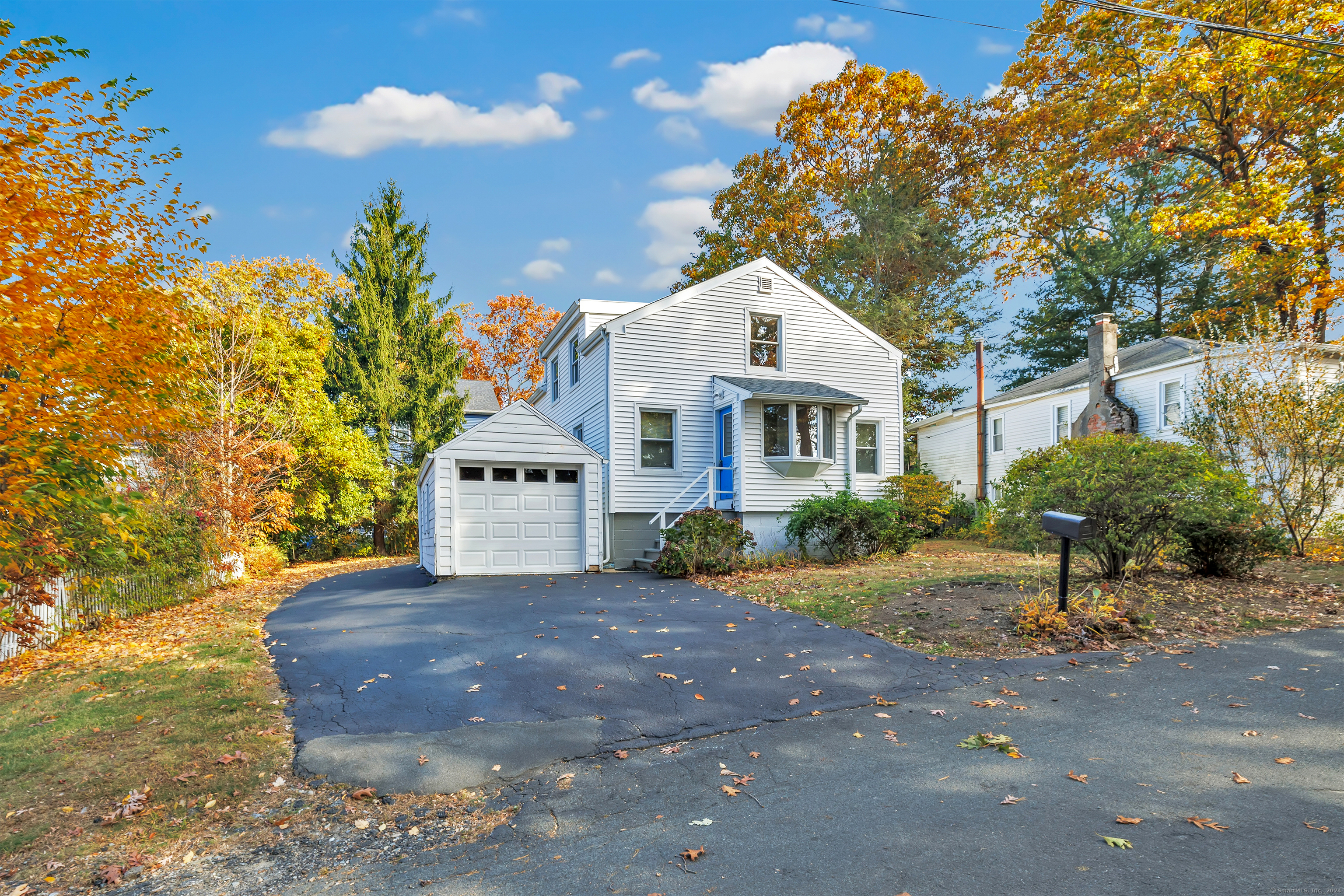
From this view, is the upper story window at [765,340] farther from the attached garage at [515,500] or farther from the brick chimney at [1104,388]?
the brick chimney at [1104,388]

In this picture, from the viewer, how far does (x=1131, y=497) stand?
9.15m

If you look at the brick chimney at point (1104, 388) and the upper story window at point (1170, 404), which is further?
the brick chimney at point (1104, 388)

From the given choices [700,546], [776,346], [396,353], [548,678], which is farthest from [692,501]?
[396,353]

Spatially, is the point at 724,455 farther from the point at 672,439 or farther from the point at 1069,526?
the point at 1069,526

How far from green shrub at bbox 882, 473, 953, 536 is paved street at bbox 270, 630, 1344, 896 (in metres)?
12.0

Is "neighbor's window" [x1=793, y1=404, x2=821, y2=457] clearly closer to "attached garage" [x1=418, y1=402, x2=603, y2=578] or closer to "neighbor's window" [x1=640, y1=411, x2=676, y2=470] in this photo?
"neighbor's window" [x1=640, y1=411, x2=676, y2=470]

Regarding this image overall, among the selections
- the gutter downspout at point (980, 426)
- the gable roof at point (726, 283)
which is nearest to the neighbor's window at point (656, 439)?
the gable roof at point (726, 283)

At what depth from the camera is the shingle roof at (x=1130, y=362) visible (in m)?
20.3

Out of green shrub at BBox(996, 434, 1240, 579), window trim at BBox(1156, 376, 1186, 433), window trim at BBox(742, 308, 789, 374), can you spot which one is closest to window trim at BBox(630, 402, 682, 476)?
window trim at BBox(742, 308, 789, 374)

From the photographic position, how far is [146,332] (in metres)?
6.35

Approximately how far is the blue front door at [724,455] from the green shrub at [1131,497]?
7.85 m

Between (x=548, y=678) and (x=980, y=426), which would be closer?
(x=548, y=678)

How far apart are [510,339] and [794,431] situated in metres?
24.9

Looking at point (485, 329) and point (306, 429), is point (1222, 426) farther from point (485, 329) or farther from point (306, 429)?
point (485, 329)
